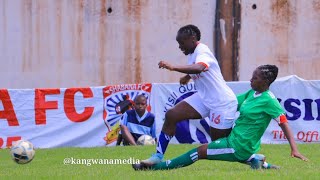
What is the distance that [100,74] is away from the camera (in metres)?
26.1

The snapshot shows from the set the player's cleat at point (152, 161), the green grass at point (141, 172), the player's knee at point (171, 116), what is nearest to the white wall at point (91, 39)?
the green grass at point (141, 172)

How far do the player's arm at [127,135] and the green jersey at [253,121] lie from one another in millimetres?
6678

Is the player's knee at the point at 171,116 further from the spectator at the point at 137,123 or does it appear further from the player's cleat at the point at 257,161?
the spectator at the point at 137,123

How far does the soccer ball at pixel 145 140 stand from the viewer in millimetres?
16375

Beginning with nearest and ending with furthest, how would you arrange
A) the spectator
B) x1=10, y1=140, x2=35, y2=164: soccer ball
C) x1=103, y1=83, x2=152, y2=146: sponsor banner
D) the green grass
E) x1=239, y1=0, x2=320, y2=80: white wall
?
the green grass
x1=10, y1=140, x2=35, y2=164: soccer ball
the spectator
x1=103, y1=83, x2=152, y2=146: sponsor banner
x1=239, y1=0, x2=320, y2=80: white wall

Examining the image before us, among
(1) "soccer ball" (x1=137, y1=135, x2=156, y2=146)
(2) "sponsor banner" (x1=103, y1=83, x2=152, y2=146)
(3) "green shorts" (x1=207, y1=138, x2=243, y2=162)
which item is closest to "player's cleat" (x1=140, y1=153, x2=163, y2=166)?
(3) "green shorts" (x1=207, y1=138, x2=243, y2=162)

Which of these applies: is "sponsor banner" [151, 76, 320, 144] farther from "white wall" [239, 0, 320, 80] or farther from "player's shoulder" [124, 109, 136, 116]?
"white wall" [239, 0, 320, 80]

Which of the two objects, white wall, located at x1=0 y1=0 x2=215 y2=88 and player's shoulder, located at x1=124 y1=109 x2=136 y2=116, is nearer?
player's shoulder, located at x1=124 y1=109 x2=136 y2=116

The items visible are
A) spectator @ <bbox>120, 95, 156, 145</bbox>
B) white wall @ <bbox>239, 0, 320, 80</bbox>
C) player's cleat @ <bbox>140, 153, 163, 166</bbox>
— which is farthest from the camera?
white wall @ <bbox>239, 0, 320, 80</bbox>

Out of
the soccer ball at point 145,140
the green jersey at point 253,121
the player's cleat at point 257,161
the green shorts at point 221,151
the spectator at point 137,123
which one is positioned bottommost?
the soccer ball at point 145,140

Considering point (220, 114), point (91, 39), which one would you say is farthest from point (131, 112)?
point (91, 39)

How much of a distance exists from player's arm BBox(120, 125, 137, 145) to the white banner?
1.69m

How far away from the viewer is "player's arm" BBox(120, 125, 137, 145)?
16.6m

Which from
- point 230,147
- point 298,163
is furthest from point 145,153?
point 230,147
